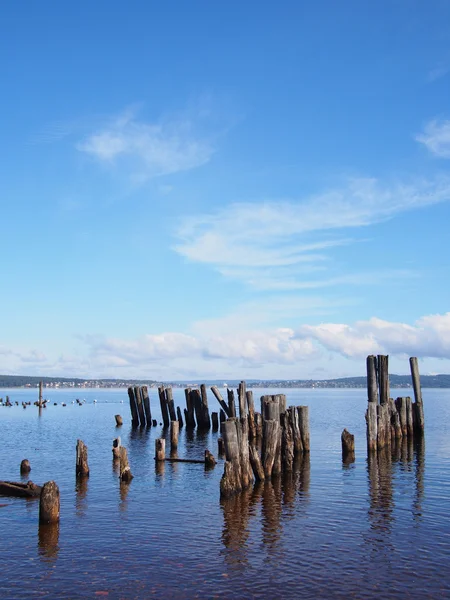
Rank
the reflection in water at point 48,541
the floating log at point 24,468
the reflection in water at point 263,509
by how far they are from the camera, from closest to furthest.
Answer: the reflection in water at point 48,541 → the reflection in water at point 263,509 → the floating log at point 24,468

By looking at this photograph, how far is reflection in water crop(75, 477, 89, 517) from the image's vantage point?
16.9m

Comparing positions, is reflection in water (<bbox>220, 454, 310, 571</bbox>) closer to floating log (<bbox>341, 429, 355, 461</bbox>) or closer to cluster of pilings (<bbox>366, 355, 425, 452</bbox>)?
floating log (<bbox>341, 429, 355, 461</bbox>)

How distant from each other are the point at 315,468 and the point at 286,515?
8016 mm

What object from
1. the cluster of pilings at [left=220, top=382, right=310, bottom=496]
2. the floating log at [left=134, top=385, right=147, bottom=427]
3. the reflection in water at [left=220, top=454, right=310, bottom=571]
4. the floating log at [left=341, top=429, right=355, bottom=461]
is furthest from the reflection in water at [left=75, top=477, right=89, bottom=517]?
the floating log at [left=134, top=385, right=147, bottom=427]

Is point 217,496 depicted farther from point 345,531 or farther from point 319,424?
point 319,424

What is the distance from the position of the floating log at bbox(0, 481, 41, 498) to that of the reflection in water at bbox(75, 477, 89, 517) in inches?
52.5

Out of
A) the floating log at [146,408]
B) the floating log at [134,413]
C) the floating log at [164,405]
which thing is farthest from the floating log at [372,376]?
the floating log at [134,413]

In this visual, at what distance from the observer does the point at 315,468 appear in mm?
23859

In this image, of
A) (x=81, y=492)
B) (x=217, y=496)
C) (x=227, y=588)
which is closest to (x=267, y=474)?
(x=217, y=496)

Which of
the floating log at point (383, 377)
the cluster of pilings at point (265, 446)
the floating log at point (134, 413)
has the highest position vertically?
the floating log at point (383, 377)

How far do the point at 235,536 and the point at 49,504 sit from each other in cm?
493

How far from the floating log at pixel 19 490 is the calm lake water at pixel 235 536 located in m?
0.56

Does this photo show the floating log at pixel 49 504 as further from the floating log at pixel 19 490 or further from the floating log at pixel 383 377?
the floating log at pixel 383 377

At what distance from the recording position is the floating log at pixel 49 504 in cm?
1498
